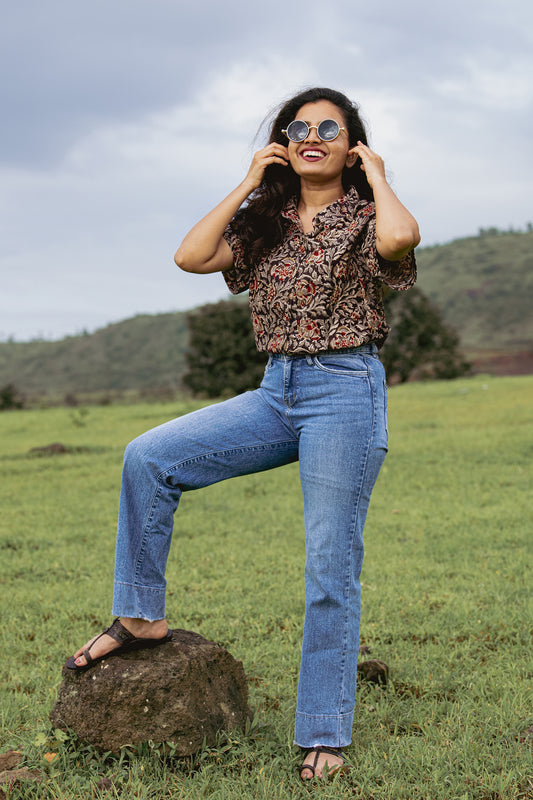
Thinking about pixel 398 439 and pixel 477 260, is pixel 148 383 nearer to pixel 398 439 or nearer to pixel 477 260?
pixel 477 260

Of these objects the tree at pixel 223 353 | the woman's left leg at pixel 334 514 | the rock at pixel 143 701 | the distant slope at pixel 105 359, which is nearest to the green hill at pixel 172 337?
the distant slope at pixel 105 359

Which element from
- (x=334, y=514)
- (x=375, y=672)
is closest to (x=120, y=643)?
(x=334, y=514)

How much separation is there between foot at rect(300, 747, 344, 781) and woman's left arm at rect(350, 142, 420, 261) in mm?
1941

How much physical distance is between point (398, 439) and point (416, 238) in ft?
35.5

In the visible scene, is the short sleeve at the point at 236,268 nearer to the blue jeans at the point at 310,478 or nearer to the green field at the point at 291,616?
the blue jeans at the point at 310,478

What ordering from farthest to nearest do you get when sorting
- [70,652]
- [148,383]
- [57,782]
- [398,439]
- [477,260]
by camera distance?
[477,260] → [148,383] → [398,439] → [70,652] → [57,782]

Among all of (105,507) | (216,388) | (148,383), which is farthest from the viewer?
(148,383)

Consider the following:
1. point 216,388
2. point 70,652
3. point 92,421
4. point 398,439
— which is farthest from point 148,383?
point 70,652

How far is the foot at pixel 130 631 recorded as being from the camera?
10.3 feet

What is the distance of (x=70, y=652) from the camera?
4.68 m

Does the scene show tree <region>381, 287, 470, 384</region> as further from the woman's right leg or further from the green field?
the woman's right leg

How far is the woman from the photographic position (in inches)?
116

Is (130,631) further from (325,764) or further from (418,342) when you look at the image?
(418,342)

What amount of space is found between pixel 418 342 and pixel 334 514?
1149 inches
